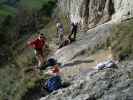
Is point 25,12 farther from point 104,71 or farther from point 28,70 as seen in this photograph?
point 104,71

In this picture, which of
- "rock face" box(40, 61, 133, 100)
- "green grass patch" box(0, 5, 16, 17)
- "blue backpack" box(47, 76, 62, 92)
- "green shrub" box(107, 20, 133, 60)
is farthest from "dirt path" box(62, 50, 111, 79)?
"green grass patch" box(0, 5, 16, 17)

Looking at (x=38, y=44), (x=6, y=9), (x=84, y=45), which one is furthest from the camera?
(x=6, y=9)

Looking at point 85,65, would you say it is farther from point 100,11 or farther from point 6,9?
point 6,9

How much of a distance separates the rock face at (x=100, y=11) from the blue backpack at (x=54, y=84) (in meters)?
7.80

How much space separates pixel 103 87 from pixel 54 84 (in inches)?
97.1

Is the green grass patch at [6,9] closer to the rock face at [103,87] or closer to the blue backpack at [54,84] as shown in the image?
the blue backpack at [54,84]

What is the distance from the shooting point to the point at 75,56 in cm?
2175

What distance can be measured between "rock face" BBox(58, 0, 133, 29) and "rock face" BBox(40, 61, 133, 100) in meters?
8.13

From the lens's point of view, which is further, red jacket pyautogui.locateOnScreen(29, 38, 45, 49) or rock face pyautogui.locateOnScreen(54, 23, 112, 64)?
rock face pyautogui.locateOnScreen(54, 23, 112, 64)

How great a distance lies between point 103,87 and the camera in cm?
1515

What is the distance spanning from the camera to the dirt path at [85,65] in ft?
62.0

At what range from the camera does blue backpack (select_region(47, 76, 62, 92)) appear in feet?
55.7

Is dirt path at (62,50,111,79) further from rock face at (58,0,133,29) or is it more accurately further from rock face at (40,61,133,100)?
rock face at (58,0,133,29)

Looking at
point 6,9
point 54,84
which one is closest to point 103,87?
point 54,84
